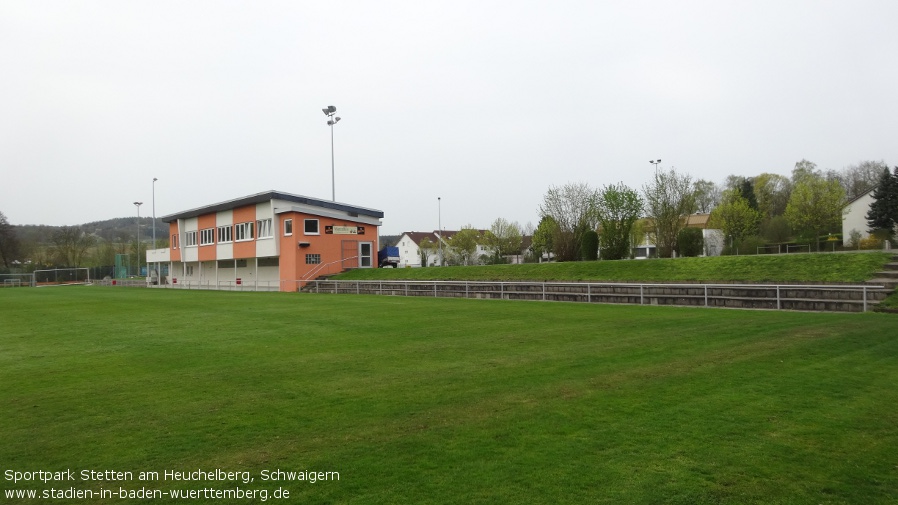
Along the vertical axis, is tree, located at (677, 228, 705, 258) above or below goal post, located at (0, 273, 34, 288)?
above

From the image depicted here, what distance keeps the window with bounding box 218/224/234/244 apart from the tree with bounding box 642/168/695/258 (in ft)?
110

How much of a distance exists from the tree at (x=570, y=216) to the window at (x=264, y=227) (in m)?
20.8

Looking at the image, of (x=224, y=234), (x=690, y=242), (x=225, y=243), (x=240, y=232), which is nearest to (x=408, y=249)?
(x=224, y=234)

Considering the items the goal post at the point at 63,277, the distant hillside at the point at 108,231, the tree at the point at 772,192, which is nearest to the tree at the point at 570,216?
the tree at the point at 772,192

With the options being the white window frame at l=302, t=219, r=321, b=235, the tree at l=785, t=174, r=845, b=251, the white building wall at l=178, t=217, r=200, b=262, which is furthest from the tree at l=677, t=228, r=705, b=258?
the white building wall at l=178, t=217, r=200, b=262

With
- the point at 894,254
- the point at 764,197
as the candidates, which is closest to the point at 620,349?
the point at 894,254

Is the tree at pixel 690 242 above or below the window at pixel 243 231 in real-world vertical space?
below

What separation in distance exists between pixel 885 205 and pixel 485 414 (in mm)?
59353

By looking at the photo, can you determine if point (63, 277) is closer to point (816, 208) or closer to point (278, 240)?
point (278, 240)

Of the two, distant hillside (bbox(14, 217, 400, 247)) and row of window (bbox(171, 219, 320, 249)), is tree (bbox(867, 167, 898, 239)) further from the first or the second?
distant hillside (bbox(14, 217, 400, 247))

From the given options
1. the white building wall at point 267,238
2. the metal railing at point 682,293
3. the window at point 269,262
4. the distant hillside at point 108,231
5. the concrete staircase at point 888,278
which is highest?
the distant hillside at point 108,231

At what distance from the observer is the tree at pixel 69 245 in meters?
85.2

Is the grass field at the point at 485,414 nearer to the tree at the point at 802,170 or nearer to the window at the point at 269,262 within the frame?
the window at the point at 269,262

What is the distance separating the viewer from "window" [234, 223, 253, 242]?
4666 cm
